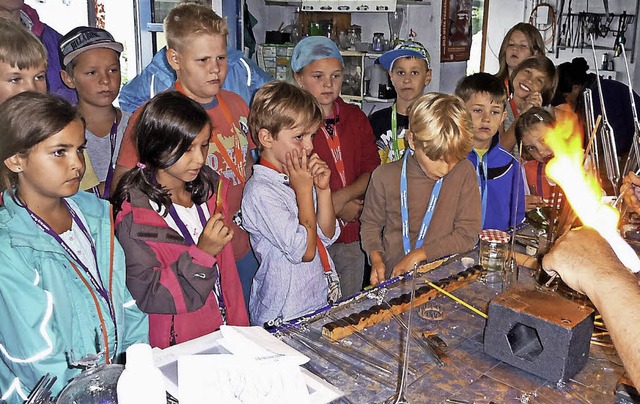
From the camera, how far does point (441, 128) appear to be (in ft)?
8.45

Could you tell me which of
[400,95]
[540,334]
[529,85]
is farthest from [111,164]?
[529,85]

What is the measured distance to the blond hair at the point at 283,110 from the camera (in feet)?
8.03

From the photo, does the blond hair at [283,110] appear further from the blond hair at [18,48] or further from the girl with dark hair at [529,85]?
the girl with dark hair at [529,85]

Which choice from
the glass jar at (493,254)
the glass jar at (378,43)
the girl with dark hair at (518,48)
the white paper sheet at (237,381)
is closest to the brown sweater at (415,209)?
the glass jar at (493,254)

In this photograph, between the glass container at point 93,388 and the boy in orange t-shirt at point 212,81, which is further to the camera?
the boy in orange t-shirt at point 212,81

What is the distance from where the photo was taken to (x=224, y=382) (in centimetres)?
139

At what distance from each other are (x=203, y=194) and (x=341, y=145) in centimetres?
114

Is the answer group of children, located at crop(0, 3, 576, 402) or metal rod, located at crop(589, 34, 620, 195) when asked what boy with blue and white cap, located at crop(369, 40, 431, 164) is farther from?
metal rod, located at crop(589, 34, 620, 195)

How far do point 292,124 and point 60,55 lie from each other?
5.18 ft

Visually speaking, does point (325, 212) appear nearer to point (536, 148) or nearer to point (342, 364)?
point (342, 364)

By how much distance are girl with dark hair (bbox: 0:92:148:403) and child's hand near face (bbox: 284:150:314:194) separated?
752 millimetres

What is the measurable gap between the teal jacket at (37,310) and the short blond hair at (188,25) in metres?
1.19

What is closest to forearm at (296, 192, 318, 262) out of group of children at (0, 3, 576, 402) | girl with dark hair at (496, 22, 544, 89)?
group of children at (0, 3, 576, 402)

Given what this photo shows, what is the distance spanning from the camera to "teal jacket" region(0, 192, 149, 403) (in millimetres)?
1676
